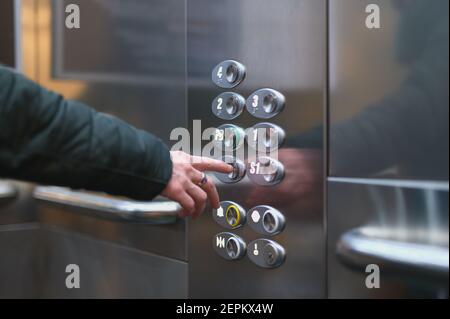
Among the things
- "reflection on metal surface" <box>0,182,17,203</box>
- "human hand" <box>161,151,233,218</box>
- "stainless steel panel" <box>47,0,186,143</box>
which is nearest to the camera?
"human hand" <box>161,151,233,218</box>

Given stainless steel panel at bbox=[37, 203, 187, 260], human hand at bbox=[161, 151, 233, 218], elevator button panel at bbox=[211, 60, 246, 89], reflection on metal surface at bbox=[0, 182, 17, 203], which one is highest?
elevator button panel at bbox=[211, 60, 246, 89]

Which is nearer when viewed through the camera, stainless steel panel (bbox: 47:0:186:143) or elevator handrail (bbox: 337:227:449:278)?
elevator handrail (bbox: 337:227:449:278)

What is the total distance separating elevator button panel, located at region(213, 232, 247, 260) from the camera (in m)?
0.60

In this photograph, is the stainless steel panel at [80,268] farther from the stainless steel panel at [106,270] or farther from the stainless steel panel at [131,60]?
the stainless steel panel at [131,60]

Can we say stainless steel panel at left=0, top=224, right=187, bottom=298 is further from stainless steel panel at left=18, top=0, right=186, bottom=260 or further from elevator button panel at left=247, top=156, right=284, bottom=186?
elevator button panel at left=247, top=156, right=284, bottom=186

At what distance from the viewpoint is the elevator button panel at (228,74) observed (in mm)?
591

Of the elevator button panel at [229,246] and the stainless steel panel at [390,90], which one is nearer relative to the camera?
the stainless steel panel at [390,90]

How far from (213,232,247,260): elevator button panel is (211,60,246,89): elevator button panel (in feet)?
0.54

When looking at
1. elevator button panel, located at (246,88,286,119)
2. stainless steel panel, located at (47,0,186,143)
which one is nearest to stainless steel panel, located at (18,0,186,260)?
stainless steel panel, located at (47,0,186,143)

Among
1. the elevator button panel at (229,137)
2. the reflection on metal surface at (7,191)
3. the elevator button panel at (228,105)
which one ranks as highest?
the elevator button panel at (228,105)

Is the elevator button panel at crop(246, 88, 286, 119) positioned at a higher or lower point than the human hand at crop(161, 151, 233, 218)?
higher

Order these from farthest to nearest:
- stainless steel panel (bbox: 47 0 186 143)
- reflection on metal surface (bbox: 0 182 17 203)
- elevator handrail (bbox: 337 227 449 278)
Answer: reflection on metal surface (bbox: 0 182 17 203) < stainless steel panel (bbox: 47 0 186 143) < elevator handrail (bbox: 337 227 449 278)

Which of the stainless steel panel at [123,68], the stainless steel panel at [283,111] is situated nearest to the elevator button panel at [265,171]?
the stainless steel panel at [283,111]

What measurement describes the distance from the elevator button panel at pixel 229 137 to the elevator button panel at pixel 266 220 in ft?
0.23
